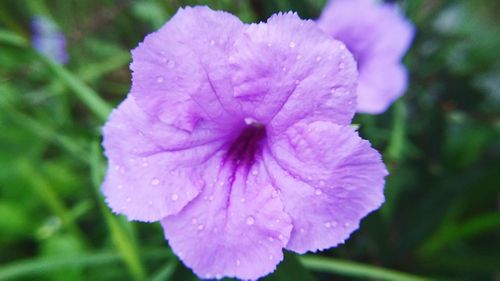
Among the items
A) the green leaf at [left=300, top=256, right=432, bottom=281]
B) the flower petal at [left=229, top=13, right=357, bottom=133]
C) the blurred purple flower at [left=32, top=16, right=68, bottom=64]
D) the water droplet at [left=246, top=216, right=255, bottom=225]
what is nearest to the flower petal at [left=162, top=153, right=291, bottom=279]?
the water droplet at [left=246, top=216, right=255, bottom=225]

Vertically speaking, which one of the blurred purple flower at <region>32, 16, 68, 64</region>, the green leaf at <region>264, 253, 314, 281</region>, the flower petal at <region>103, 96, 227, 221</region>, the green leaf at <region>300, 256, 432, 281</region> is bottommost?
the green leaf at <region>300, 256, 432, 281</region>

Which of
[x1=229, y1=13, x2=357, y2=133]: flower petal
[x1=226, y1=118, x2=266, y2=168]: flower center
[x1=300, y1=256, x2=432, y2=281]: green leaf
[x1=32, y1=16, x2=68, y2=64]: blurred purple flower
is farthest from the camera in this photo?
[x1=32, y1=16, x2=68, y2=64]: blurred purple flower

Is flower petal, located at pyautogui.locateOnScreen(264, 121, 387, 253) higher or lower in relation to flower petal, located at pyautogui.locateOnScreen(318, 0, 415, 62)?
lower

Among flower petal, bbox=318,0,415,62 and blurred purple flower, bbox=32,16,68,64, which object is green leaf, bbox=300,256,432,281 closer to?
flower petal, bbox=318,0,415,62

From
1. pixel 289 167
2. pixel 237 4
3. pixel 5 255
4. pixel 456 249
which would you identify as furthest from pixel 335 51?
pixel 5 255

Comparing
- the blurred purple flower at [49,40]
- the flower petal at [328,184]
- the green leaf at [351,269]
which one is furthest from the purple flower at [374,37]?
the blurred purple flower at [49,40]

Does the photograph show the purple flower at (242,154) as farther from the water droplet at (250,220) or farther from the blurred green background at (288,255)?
the blurred green background at (288,255)

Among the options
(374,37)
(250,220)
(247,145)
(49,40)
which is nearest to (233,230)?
(250,220)
